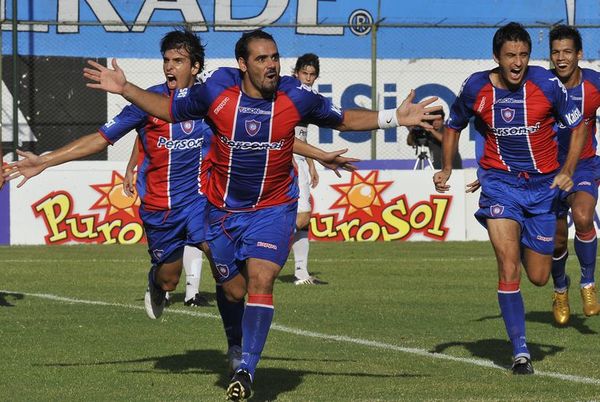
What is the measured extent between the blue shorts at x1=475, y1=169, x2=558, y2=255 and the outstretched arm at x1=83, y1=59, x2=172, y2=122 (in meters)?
2.45

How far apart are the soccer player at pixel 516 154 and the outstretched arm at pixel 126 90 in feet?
7.58

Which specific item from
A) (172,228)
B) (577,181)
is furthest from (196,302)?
(577,181)

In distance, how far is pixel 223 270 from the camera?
823cm

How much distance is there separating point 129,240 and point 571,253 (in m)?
6.85

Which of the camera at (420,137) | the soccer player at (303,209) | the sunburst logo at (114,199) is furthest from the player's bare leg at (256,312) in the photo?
the camera at (420,137)

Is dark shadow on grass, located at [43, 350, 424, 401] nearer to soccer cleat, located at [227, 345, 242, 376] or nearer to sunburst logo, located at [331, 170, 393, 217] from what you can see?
soccer cleat, located at [227, 345, 242, 376]

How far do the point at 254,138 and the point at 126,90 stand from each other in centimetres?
80

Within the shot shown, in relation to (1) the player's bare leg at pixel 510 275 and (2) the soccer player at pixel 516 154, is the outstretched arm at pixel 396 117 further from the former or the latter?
(1) the player's bare leg at pixel 510 275

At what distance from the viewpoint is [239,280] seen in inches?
329

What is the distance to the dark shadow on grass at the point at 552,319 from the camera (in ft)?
35.8

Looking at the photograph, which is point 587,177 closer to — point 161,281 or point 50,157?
point 161,281

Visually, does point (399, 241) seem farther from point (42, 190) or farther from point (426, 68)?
point (426, 68)

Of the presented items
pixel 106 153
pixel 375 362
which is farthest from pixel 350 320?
pixel 106 153

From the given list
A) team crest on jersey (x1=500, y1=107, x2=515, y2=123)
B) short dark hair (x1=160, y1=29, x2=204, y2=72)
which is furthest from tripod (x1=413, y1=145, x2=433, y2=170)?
team crest on jersey (x1=500, y1=107, x2=515, y2=123)
